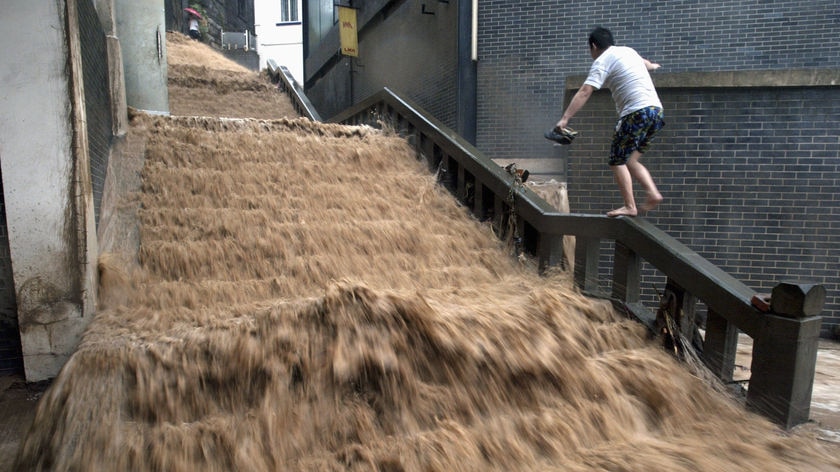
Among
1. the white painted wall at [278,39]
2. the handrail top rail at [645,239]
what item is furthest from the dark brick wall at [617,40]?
the white painted wall at [278,39]

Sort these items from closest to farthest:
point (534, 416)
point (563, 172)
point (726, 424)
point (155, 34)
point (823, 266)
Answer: point (534, 416) < point (726, 424) < point (823, 266) < point (155, 34) < point (563, 172)

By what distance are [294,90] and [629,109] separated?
11298mm

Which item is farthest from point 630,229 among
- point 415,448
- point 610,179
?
point 610,179

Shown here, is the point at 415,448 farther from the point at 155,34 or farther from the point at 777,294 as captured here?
the point at 155,34

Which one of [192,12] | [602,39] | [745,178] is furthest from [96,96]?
[192,12]

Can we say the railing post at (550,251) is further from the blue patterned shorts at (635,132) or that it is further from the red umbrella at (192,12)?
the red umbrella at (192,12)

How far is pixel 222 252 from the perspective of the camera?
3711 mm

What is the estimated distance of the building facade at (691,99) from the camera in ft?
19.6

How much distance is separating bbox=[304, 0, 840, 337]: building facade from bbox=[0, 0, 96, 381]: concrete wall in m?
5.11

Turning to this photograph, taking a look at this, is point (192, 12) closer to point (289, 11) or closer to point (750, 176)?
point (289, 11)

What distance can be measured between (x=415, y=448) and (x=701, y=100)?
5.61 meters

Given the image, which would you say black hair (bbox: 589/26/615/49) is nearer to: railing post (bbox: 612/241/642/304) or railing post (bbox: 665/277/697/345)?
railing post (bbox: 612/241/642/304)

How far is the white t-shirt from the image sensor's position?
396 centimetres

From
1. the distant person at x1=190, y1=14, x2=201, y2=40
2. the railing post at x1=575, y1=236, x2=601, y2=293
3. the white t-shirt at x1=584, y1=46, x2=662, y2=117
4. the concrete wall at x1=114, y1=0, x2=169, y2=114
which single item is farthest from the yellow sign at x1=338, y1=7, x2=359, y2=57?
the distant person at x1=190, y1=14, x2=201, y2=40
